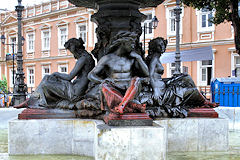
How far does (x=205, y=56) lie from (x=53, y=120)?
18691mm

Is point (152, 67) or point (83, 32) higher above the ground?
point (83, 32)

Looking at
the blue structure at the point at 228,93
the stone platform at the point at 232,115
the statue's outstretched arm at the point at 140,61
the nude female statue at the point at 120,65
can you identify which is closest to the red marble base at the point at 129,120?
the nude female statue at the point at 120,65

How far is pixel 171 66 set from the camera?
28578mm

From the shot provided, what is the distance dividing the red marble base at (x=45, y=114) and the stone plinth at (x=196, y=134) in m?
1.56

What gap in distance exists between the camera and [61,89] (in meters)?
5.79

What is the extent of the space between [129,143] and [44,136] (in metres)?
1.80

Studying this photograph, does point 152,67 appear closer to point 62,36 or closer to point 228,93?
point 228,93

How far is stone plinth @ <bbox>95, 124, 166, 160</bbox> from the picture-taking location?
13.2 feet

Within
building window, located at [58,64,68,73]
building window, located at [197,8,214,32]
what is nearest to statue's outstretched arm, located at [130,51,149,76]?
building window, located at [197,8,214,32]

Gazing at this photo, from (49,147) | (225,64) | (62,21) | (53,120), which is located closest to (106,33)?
(53,120)

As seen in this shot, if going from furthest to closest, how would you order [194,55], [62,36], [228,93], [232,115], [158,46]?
[62,36], [194,55], [228,93], [232,115], [158,46]

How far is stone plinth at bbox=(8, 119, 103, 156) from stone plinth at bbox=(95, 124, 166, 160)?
1.19 metres

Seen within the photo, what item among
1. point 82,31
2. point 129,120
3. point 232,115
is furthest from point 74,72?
point 82,31

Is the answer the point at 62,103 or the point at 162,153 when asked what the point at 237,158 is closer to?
the point at 162,153
